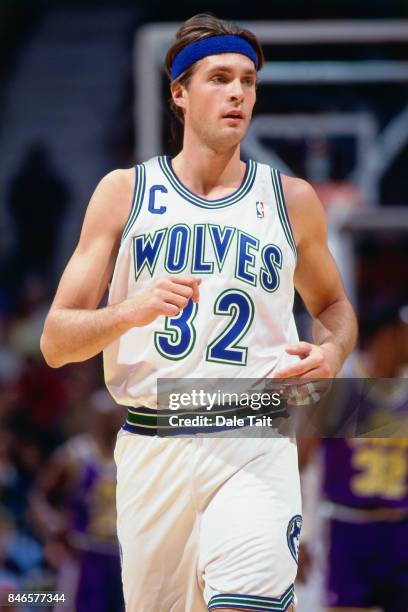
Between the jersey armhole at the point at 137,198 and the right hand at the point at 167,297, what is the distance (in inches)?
17.6

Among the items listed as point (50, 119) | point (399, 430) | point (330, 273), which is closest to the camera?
point (330, 273)

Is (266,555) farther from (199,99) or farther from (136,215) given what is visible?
(199,99)

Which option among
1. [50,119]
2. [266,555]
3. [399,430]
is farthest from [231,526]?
[50,119]

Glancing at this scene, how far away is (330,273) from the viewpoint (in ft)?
14.6

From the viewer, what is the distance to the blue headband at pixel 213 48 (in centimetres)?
418

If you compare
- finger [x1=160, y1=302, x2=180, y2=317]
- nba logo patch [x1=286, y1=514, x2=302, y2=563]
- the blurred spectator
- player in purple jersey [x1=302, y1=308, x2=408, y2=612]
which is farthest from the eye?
the blurred spectator

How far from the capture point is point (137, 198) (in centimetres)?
416

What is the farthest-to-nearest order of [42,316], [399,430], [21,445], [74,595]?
[42,316] → [21,445] → [74,595] → [399,430]

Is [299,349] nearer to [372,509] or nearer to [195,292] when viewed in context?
[195,292]

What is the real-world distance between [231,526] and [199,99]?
58.6 inches

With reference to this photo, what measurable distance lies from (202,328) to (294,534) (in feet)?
2.45

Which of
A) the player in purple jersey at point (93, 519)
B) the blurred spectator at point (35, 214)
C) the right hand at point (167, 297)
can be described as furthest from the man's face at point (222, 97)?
the blurred spectator at point (35, 214)

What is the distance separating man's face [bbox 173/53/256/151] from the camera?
4109mm

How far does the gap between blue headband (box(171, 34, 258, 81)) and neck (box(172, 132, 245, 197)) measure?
0.27 metres
